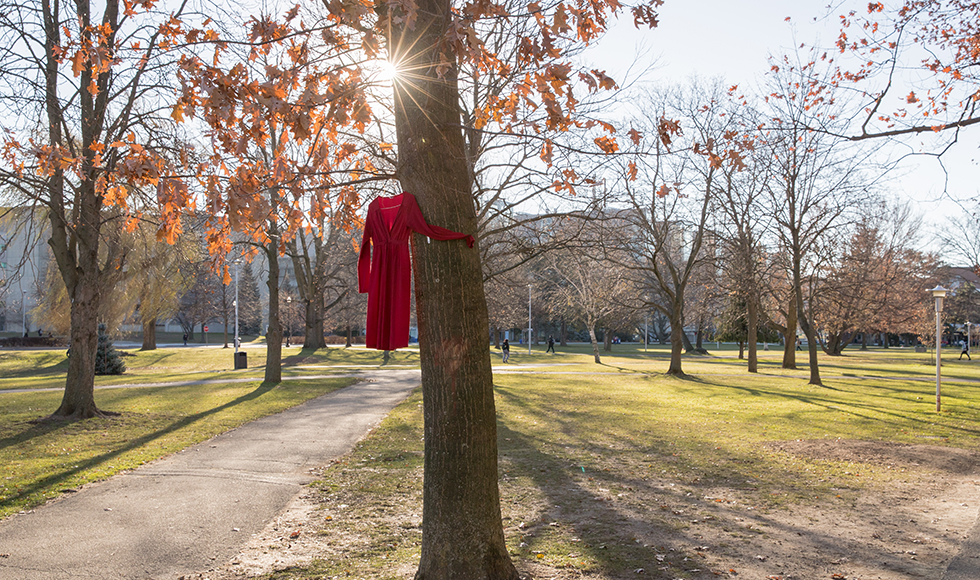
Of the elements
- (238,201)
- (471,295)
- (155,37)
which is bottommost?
(471,295)

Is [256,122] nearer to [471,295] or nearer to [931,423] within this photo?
A: [471,295]

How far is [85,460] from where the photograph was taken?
8859 mm

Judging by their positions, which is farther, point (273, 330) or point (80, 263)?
point (273, 330)

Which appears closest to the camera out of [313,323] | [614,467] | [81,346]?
[614,467]

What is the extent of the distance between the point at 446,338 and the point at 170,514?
399 centimetres

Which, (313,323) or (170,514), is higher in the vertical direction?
(313,323)

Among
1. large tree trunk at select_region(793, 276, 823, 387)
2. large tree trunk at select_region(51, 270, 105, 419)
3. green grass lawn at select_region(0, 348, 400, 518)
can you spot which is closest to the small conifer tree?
green grass lawn at select_region(0, 348, 400, 518)

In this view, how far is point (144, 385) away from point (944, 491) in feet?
65.3

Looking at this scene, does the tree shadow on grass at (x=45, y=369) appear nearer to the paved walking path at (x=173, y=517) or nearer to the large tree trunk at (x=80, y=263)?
the large tree trunk at (x=80, y=263)

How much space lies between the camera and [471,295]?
4.24 metres

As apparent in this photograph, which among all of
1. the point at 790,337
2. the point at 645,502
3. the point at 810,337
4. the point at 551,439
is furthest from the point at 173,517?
the point at 790,337

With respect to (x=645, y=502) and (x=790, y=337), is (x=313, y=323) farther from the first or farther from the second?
(x=645, y=502)

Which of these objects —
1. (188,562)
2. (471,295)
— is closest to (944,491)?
(471,295)

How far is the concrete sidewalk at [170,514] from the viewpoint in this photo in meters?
4.98
